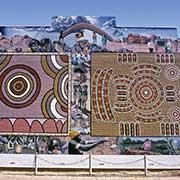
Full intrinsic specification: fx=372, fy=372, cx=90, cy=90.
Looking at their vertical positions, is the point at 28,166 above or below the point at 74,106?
below

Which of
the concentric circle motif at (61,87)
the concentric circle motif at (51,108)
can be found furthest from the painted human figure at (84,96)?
the concentric circle motif at (51,108)

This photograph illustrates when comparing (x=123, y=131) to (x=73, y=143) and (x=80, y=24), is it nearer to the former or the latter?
(x=73, y=143)

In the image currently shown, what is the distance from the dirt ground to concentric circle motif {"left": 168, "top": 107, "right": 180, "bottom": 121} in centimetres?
286

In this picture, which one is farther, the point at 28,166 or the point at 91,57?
the point at 91,57

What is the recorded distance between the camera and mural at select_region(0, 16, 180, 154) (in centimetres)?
1991

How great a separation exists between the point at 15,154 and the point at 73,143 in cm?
306

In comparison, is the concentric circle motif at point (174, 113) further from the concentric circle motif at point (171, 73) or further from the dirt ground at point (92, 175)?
the dirt ground at point (92, 175)

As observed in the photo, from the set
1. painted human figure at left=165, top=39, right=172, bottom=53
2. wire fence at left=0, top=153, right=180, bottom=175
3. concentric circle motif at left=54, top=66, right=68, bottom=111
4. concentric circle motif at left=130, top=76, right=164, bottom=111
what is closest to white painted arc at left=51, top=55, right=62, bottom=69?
concentric circle motif at left=54, top=66, right=68, bottom=111

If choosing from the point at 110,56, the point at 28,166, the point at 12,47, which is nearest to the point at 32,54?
the point at 12,47

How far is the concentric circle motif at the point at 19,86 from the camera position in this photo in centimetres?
2000

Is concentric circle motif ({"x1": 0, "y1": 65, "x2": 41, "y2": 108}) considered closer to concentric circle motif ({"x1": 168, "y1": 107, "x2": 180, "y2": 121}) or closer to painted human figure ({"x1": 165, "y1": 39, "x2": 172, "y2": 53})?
concentric circle motif ({"x1": 168, "y1": 107, "x2": 180, "y2": 121})

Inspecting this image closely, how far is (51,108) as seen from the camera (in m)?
19.9

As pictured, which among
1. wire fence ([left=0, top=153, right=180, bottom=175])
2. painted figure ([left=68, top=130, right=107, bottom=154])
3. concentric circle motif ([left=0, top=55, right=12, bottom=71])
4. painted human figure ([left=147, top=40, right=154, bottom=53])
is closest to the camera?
wire fence ([left=0, top=153, right=180, bottom=175])

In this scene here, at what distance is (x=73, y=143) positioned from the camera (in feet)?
64.3
